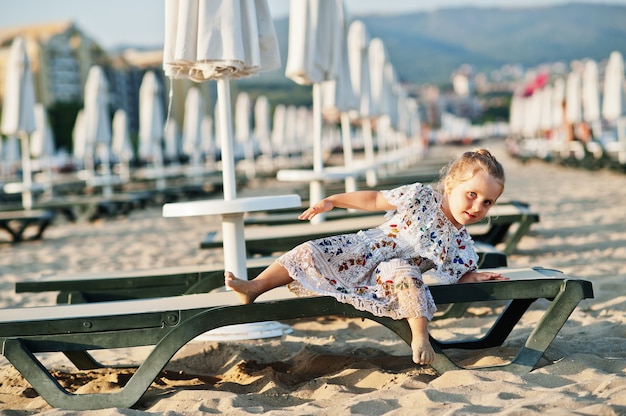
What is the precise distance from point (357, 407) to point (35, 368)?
126cm

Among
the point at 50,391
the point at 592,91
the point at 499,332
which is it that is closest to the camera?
the point at 50,391

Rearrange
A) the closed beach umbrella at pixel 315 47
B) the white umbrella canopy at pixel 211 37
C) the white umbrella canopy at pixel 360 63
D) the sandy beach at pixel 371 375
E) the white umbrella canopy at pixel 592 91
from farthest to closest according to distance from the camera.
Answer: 1. the white umbrella canopy at pixel 592 91
2. the white umbrella canopy at pixel 360 63
3. the closed beach umbrella at pixel 315 47
4. the white umbrella canopy at pixel 211 37
5. the sandy beach at pixel 371 375

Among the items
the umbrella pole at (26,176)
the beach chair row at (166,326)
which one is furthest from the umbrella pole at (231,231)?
the umbrella pole at (26,176)

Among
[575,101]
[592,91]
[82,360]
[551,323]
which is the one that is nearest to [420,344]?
[551,323]

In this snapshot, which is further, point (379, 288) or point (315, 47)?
point (315, 47)

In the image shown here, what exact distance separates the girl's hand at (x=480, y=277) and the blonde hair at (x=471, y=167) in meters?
0.36

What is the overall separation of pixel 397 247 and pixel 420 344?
1.52 ft

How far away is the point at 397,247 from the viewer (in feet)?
10.9

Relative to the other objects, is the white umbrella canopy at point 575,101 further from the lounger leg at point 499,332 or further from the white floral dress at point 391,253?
the white floral dress at point 391,253

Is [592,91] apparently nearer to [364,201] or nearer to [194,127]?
[194,127]

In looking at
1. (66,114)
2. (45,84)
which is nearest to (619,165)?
(66,114)

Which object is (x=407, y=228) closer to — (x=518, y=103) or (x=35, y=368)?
(x=35, y=368)

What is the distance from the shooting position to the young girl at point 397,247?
3.18 m

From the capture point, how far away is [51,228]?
1267 centimetres
